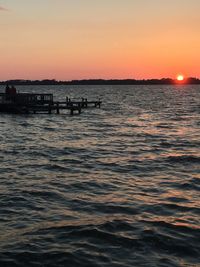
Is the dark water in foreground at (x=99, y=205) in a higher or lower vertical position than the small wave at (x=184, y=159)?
higher

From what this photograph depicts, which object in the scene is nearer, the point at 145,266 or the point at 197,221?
A: the point at 145,266

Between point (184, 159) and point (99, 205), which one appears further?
point (184, 159)

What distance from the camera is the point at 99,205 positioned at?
14.4 metres

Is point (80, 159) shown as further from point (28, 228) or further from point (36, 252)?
point (36, 252)

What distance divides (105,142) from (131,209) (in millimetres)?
17081

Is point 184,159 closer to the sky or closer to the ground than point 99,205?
closer to the ground

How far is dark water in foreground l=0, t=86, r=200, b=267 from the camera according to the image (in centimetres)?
1063

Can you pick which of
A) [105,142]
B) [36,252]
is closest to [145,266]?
[36,252]

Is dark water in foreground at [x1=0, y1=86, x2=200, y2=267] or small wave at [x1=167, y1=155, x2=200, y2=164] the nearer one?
dark water in foreground at [x1=0, y1=86, x2=200, y2=267]

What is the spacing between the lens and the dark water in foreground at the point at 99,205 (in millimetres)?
10633

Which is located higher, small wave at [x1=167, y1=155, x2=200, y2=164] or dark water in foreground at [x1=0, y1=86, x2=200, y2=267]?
dark water in foreground at [x1=0, y1=86, x2=200, y2=267]

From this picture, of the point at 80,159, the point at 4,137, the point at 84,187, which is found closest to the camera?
the point at 84,187

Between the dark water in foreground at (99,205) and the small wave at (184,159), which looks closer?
the dark water in foreground at (99,205)

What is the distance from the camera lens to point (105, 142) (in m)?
31.0
